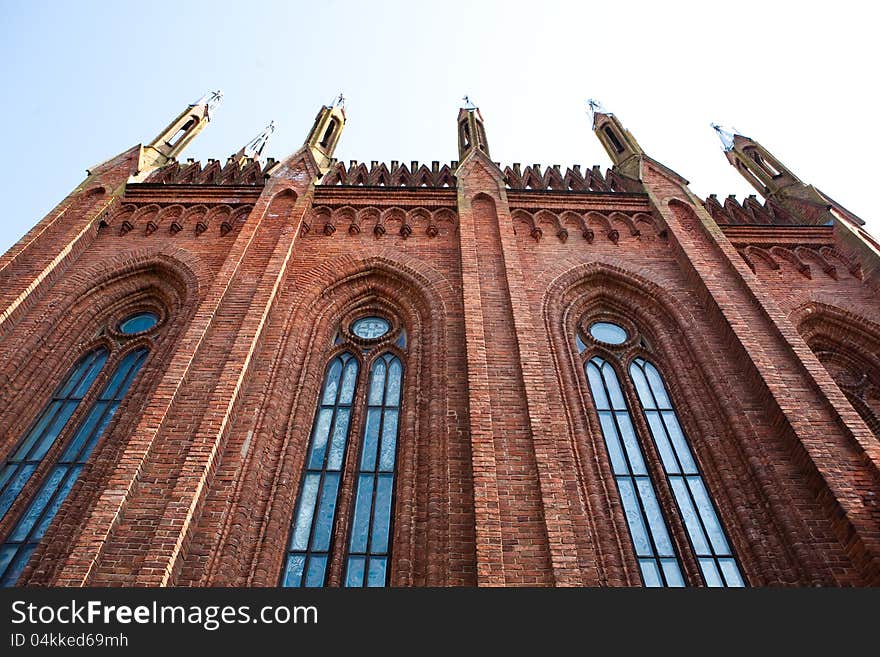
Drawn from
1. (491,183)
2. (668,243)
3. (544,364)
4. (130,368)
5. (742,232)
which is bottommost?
(544,364)

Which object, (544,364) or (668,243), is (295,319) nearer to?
(544,364)

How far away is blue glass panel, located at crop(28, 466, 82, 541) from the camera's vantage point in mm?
7385

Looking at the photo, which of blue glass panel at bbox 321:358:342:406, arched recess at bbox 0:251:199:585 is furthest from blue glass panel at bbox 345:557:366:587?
arched recess at bbox 0:251:199:585

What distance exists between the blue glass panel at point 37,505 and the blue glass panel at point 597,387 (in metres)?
7.65

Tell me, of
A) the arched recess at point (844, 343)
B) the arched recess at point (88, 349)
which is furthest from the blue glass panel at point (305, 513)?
the arched recess at point (844, 343)

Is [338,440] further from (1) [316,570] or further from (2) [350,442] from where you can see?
(1) [316,570]

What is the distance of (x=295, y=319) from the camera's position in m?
10.1

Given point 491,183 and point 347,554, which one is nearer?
point 347,554

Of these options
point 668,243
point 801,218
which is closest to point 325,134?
point 668,243

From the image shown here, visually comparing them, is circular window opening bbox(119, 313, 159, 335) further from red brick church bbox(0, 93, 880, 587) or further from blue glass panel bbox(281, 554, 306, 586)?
blue glass panel bbox(281, 554, 306, 586)

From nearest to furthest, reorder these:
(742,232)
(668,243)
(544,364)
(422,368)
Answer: (544,364) < (422,368) < (668,243) < (742,232)

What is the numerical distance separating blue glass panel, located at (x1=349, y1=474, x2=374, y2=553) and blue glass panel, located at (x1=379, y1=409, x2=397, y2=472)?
28cm

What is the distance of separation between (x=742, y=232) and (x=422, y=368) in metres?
8.18

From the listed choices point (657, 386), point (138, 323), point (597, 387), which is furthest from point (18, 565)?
point (657, 386)
